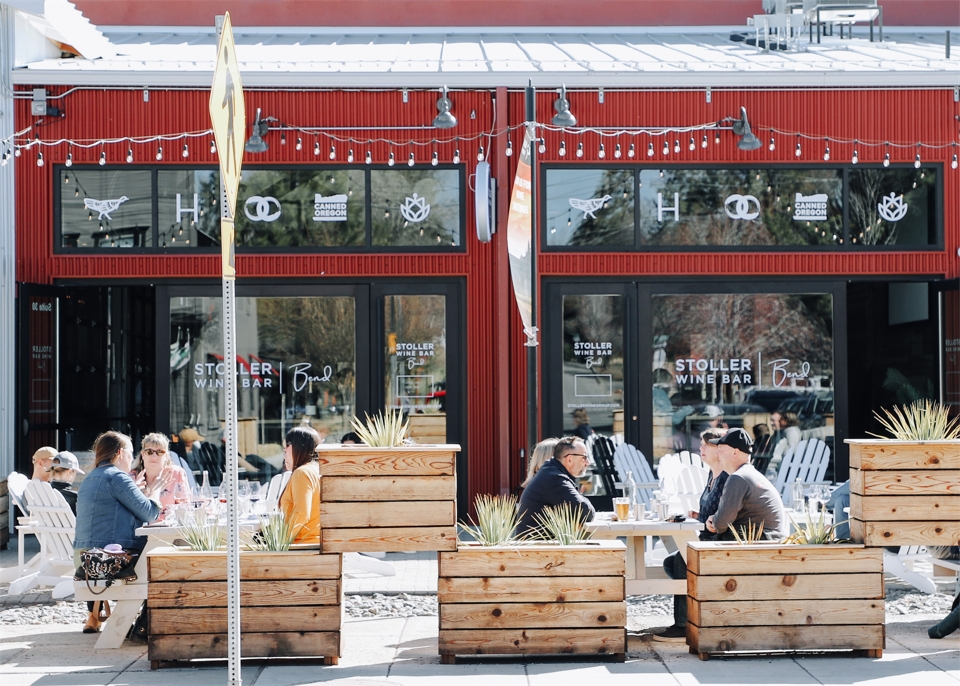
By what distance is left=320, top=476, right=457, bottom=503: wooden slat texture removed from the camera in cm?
666

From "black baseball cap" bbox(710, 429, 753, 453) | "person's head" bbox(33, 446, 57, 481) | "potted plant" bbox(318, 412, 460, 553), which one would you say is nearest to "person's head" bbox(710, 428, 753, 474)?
"black baseball cap" bbox(710, 429, 753, 453)

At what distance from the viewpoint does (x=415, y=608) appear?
8.47 metres

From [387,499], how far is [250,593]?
37.4 inches

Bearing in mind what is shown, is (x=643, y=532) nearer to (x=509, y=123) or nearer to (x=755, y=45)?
(x=509, y=123)

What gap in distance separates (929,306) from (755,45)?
12.3ft

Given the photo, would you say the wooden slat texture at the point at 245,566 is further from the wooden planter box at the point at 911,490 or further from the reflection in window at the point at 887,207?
the reflection in window at the point at 887,207

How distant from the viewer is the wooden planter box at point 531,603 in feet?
21.8

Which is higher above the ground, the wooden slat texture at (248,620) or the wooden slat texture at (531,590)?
the wooden slat texture at (531,590)

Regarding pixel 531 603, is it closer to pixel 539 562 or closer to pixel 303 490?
pixel 539 562

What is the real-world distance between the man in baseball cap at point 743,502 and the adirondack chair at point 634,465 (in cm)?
408

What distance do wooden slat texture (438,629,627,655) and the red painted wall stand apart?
4982mm

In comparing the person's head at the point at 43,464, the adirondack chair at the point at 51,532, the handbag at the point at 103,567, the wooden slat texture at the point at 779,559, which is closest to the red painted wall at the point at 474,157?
the person's head at the point at 43,464

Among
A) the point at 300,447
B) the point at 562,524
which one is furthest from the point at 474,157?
the point at 562,524

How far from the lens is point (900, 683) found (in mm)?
6098
